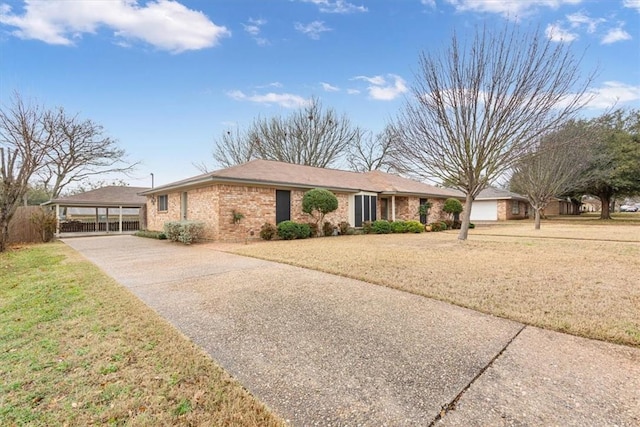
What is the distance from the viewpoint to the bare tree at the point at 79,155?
851 inches

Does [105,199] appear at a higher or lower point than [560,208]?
higher

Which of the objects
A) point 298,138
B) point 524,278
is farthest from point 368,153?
point 524,278

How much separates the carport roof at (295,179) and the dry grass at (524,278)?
14.2ft

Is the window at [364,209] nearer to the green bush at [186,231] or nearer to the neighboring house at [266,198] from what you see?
the neighboring house at [266,198]

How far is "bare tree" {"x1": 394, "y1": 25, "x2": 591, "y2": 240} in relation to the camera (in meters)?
9.70

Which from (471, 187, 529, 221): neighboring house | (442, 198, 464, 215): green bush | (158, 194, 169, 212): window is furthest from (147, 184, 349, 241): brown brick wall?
(471, 187, 529, 221): neighboring house

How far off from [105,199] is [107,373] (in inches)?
898

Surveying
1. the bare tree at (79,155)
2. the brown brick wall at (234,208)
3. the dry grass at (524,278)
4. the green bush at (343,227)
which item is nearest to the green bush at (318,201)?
the brown brick wall at (234,208)

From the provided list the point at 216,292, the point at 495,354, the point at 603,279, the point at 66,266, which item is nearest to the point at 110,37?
the point at 66,266

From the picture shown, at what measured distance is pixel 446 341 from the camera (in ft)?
10.00

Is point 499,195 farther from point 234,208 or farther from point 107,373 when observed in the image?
point 107,373

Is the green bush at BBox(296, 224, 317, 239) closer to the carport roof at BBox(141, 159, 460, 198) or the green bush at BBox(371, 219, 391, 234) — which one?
the carport roof at BBox(141, 159, 460, 198)

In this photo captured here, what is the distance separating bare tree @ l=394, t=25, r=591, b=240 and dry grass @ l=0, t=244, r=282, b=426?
Answer: 1095cm

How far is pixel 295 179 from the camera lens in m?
15.0
